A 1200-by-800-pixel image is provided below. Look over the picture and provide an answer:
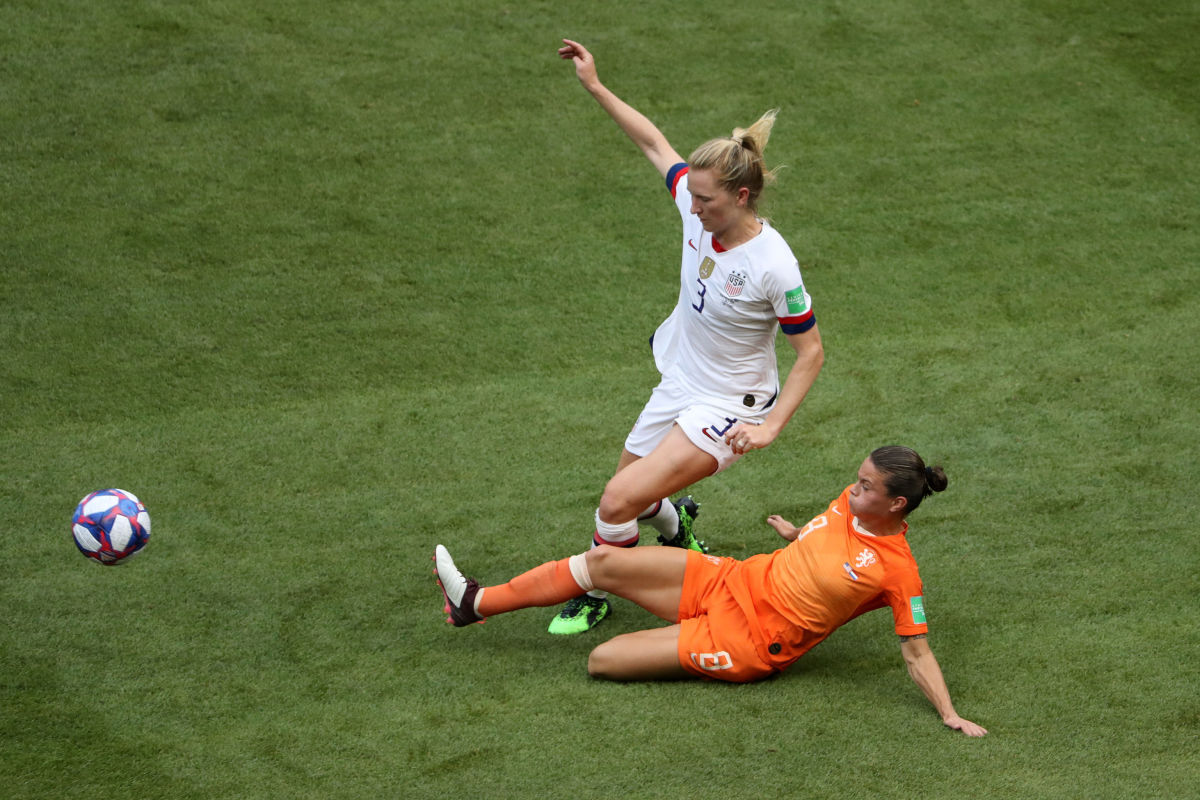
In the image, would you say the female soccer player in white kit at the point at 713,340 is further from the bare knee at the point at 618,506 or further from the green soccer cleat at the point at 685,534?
the green soccer cleat at the point at 685,534

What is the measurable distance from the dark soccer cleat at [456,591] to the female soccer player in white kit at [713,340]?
1.37ft

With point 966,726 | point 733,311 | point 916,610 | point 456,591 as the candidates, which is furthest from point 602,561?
point 966,726

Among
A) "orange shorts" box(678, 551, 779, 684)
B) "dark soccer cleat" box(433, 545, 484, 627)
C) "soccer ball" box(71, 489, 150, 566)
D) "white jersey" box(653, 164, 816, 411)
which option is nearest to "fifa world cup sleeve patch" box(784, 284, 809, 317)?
"white jersey" box(653, 164, 816, 411)

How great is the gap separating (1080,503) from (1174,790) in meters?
1.96

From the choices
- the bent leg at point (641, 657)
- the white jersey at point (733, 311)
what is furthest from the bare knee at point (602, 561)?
the white jersey at point (733, 311)

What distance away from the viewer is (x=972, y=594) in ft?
17.3

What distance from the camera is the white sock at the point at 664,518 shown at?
5.29m

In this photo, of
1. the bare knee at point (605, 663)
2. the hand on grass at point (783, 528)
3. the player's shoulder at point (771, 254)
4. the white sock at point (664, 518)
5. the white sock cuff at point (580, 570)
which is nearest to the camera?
the player's shoulder at point (771, 254)

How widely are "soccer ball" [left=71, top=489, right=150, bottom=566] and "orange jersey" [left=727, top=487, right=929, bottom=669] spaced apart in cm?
233

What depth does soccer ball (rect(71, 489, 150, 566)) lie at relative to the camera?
4676 mm

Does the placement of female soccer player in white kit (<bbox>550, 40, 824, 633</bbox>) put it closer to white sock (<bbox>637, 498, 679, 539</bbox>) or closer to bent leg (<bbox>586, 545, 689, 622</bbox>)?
white sock (<bbox>637, 498, 679, 539</bbox>)

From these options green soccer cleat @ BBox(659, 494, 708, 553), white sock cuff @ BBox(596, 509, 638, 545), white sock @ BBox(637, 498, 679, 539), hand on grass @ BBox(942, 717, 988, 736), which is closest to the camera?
hand on grass @ BBox(942, 717, 988, 736)

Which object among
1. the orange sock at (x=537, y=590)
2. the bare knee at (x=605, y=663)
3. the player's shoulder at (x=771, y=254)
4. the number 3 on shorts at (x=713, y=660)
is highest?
the player's shoulder at (x=771, y=254)

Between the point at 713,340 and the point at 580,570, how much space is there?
1052 millimetres
